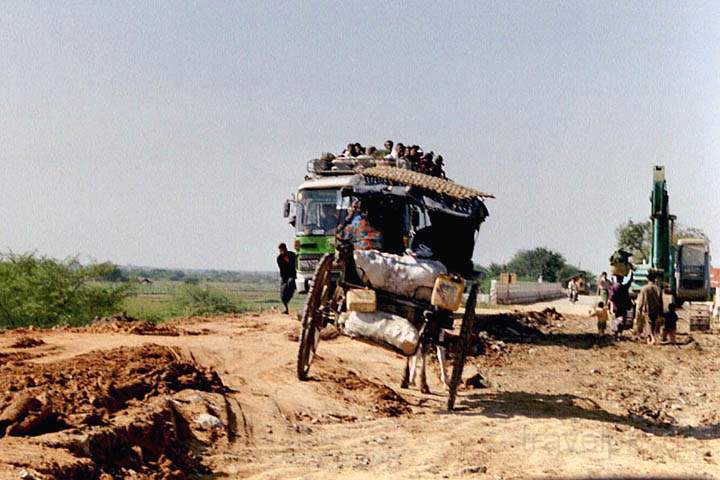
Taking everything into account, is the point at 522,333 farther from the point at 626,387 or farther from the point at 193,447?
the point at 193,447

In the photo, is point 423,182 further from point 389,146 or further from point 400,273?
point 389,146

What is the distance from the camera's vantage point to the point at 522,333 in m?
19.2

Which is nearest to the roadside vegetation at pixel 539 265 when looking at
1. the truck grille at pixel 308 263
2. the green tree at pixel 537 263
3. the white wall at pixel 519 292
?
the green tree at pixel 537 263

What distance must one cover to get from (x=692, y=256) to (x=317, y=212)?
15800mm

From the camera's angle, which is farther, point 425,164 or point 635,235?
point 635,235

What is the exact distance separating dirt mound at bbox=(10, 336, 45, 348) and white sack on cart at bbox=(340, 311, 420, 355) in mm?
4320

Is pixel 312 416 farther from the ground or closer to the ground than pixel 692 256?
closer to the ground

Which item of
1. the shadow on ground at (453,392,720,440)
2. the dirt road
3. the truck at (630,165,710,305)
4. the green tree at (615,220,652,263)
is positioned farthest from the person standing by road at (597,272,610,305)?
the green tree at (615,220,652,263)

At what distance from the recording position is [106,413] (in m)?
6.56

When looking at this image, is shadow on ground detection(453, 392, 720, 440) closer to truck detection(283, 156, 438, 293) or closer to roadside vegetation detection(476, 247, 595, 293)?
truck detection(283, 156, 438, 293)

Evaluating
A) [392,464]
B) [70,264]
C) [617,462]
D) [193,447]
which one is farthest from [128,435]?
[70,264]

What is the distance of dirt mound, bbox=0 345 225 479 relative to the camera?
5566 mm

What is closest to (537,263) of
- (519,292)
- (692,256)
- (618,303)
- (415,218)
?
(519,292)

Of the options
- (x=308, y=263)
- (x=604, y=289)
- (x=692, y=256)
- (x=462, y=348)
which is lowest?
(x=462, y=348)
